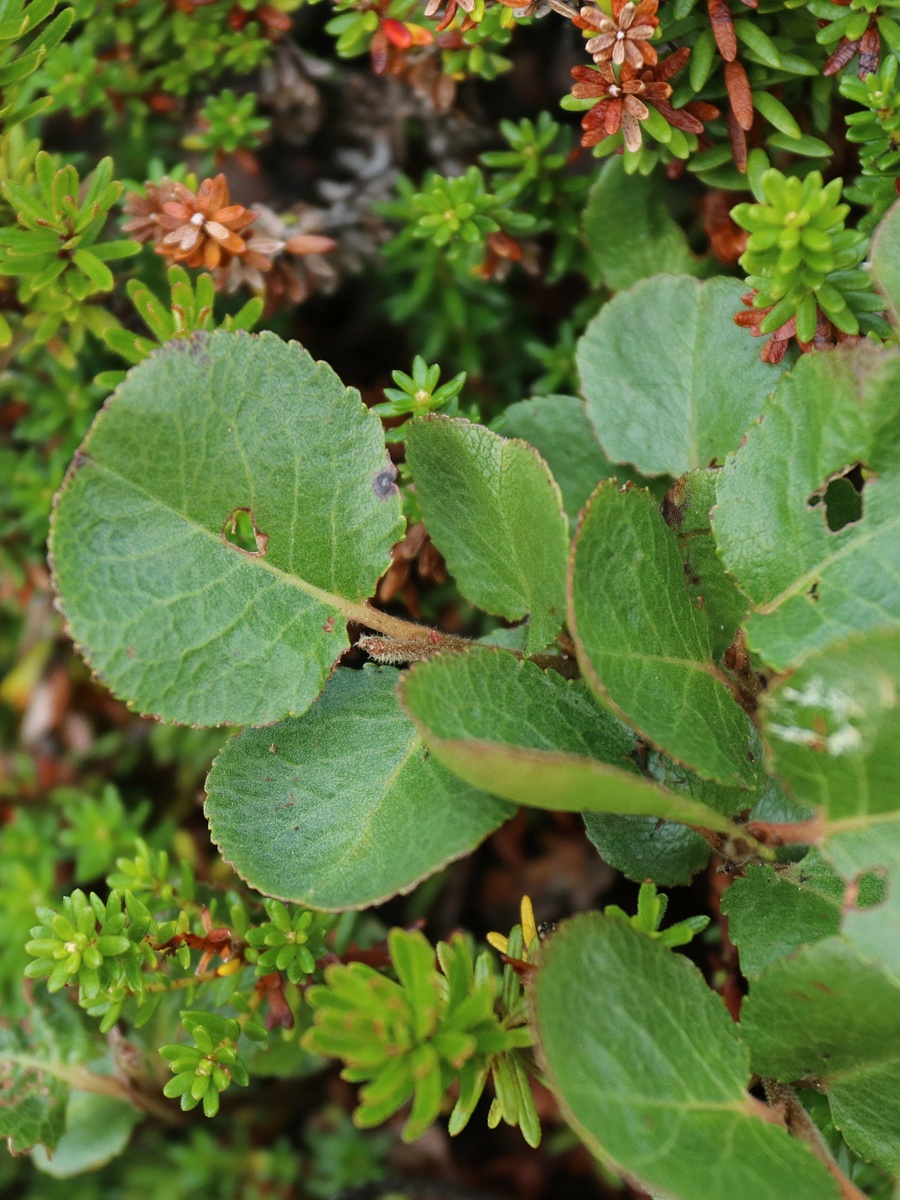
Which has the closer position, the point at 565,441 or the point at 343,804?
the point at 343,804

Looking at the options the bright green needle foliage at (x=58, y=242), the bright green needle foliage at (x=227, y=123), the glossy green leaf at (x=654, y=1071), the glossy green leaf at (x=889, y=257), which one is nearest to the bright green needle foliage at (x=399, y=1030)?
the glossy green leaf at (x=654, y=1071)

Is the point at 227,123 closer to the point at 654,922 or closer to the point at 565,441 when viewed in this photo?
the point at 565,441

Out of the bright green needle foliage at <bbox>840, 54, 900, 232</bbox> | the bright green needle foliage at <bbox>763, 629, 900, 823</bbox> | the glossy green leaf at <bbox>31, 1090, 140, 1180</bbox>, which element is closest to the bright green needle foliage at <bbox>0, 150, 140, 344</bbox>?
the bright green needle foliage at <bbox>840, 54, 900, 232</bbox>

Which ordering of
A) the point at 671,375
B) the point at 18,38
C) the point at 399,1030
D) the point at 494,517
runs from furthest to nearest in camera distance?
the point at 671,375 < the point at 18,38 < the point at 494,517 < the point at 399,1030

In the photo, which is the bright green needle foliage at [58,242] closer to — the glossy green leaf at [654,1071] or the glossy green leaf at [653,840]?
the glossy green leaf at [653,840]

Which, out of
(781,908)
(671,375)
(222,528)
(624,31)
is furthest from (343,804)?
(624,31)

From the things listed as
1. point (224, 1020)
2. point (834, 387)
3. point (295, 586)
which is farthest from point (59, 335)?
point (834, 387)
